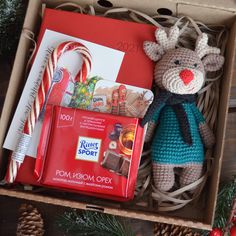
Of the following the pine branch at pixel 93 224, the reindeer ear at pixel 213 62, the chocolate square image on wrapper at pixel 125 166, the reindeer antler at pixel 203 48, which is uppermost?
the reindeer antler at pixel 203 48

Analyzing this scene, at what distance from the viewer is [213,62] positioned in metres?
0.95

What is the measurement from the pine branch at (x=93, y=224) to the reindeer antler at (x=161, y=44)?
385mm

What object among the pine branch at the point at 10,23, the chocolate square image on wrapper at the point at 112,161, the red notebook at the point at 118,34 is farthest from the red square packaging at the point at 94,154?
the pine branch at the point at 10,23

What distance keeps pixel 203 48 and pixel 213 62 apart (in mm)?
40

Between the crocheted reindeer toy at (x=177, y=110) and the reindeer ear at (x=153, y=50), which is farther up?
the reindeer ear at (x=153, y=50)

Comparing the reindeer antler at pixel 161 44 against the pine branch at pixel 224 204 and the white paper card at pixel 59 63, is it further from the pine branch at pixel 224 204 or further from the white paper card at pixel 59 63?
the pine branch at pixel 224 204

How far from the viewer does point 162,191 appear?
37.4 inches

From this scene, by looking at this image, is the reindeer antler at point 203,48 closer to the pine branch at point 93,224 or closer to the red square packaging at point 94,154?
the red square packaging at point 94,154

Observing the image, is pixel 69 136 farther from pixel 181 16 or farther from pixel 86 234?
pixel 181 16

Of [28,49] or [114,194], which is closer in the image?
[114,194]

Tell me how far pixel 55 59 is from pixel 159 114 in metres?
0.27

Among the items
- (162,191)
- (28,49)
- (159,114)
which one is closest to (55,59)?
(28,49)

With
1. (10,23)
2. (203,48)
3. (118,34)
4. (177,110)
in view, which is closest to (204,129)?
(177,110)

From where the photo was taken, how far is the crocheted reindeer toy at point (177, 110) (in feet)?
2.95
